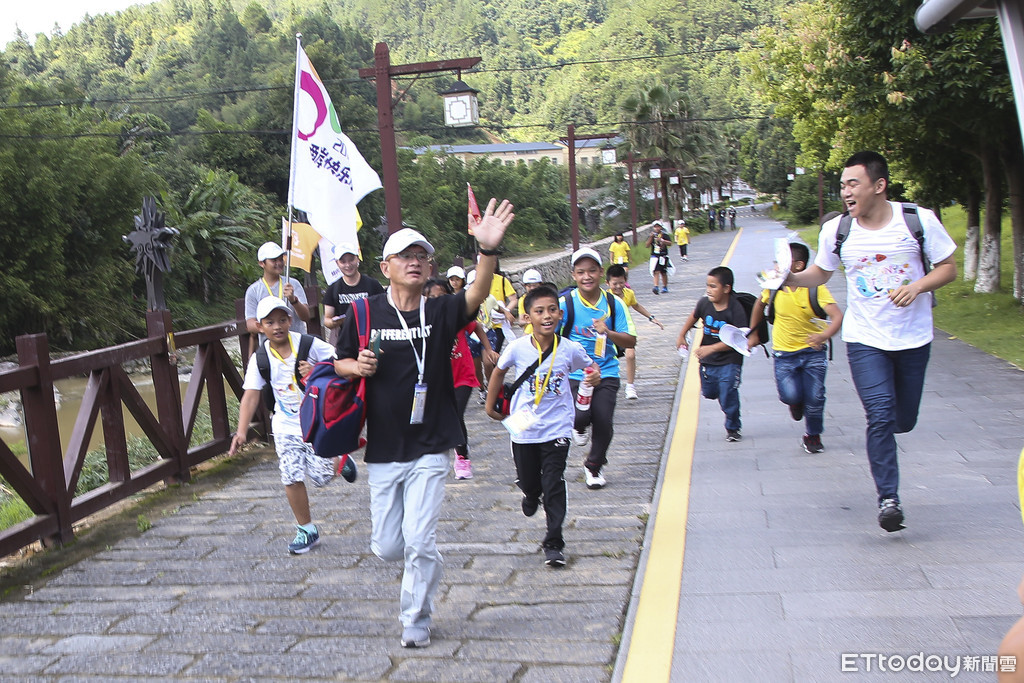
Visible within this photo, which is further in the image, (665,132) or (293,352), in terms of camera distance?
(665,132)

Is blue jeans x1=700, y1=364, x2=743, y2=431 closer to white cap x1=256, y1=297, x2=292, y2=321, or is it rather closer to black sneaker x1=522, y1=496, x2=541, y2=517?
black sneaker x1=522, y1=496, x2=541, y2=517

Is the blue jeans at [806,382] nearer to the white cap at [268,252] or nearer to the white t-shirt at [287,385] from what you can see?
the white t-shirt at [287,385]

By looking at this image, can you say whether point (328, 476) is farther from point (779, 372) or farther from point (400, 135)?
point (400, 135)

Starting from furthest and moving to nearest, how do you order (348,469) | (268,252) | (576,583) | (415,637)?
(268,252)
(348,469)
(576,583)
(415,637)

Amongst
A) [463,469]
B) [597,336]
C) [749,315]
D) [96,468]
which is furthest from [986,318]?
[96,468]

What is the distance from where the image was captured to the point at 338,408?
13.8ft

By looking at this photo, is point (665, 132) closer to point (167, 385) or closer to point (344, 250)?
point (344, 250)

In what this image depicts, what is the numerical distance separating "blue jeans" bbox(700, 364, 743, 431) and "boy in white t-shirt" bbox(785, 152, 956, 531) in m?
2.57

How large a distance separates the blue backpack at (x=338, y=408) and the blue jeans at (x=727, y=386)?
13.5 feet

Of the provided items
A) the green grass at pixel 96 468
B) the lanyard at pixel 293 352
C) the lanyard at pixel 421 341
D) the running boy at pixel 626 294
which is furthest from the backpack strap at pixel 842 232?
the green grass at pixel 96 468

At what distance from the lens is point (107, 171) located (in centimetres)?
3188

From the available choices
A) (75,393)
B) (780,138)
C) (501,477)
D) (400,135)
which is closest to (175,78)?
(400,135)

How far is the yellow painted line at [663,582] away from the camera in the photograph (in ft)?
12.3

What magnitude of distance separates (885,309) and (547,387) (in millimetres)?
1807
